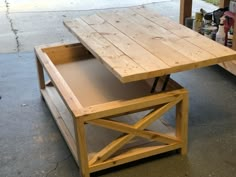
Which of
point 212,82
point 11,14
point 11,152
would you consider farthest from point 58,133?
point 11,14

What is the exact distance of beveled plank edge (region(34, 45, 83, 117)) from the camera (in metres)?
1.58

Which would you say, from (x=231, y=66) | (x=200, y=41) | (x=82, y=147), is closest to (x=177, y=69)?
(x=200, y=41)

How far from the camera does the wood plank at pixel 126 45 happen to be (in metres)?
1.63

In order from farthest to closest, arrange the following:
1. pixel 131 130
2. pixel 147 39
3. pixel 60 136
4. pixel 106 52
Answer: pixel 60 136
pixel 147 39
pixel 106 52
pixel 131 130

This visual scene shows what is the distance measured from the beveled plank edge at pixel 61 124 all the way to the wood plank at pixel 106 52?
43cm

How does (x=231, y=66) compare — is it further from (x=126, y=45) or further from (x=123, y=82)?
(x=123, y=82)

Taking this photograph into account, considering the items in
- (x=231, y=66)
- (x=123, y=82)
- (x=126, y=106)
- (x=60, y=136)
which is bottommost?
(x=60, y=136)

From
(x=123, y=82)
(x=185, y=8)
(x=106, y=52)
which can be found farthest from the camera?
(x=185, y=8)

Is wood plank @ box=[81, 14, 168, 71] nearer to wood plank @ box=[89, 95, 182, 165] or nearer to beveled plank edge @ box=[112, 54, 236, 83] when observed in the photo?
beveled plank edge @ box=[112, 54, 236, 83]

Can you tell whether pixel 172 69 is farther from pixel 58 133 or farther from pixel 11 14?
pixel 11 14

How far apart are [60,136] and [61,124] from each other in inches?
2.9

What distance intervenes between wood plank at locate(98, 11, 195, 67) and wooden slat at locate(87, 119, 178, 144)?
0.32m

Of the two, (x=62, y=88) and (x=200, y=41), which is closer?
(x=62, y=88)

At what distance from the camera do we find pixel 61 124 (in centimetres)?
202
